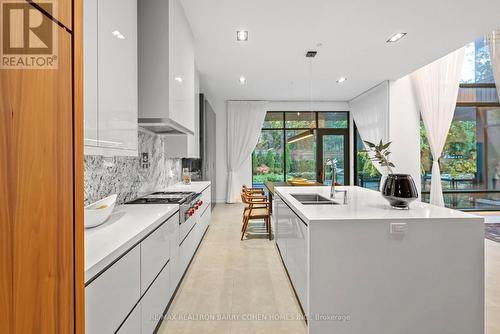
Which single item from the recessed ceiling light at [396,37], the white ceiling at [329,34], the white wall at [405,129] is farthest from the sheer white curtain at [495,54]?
the recessed ceiling light at [396,37]

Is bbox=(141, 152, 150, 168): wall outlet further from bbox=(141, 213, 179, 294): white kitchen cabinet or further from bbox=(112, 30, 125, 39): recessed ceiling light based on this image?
bbox=(112, 30, 125, 39): recessed ceiling light

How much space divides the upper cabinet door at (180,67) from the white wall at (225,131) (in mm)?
4262

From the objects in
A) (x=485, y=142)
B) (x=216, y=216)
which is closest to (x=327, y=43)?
(x=216, y=216)

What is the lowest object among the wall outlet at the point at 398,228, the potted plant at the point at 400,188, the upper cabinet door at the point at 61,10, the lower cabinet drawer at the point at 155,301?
the lower cabinet drawer at the point at 155,301

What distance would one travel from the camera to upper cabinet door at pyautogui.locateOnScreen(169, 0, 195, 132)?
257 centimetres

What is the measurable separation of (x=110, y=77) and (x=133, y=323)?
4.62 feet

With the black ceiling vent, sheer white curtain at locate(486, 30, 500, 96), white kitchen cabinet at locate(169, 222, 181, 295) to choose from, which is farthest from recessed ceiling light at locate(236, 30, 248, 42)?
sheer white curtain at locate(486, 30, 500, 96)

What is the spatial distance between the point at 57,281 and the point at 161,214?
1121mm

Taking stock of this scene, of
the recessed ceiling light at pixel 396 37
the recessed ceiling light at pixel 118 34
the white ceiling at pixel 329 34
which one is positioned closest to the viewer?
the recessed ceiling light at pixel 118 34

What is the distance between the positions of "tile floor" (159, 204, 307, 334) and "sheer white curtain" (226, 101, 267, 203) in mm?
3778

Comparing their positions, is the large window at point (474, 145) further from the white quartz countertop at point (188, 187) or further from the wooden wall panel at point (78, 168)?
the wooden wall panel at point (78, 168)

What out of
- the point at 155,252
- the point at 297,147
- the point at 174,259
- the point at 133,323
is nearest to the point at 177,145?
the point at 174,259

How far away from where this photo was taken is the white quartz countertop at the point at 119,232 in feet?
3.79

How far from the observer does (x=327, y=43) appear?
12.8 ft
